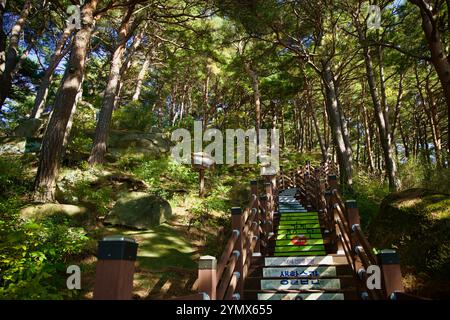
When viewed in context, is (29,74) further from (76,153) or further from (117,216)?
(117,216)

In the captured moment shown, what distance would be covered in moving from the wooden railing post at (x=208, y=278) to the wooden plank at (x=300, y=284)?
2.36 m

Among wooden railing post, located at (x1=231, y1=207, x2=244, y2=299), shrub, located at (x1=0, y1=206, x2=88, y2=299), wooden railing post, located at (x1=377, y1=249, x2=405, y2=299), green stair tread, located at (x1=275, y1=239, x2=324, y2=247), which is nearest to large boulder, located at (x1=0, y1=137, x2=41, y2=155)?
shrub, located at (x1=0, y1=206, x2=88, y2=299)

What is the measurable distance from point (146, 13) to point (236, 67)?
6.51 metres

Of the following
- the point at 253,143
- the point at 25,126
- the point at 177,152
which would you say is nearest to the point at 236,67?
the point at 177,152

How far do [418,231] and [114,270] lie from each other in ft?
18.4

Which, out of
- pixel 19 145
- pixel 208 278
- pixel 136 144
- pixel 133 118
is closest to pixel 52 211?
pixel 208 278

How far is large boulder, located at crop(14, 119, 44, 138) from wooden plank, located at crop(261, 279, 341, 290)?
1484cm

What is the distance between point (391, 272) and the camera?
3256 mm

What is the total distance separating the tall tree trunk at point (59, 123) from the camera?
8.33 m

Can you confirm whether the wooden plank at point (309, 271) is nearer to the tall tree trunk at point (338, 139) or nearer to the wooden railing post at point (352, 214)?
the wooden railing post at point (352, 214)

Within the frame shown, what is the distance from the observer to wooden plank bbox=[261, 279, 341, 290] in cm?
525

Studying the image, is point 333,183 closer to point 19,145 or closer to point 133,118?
point 19,145
